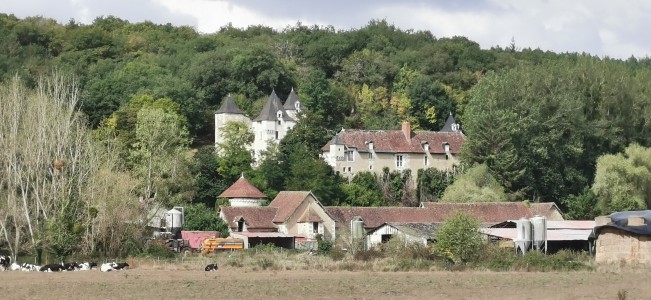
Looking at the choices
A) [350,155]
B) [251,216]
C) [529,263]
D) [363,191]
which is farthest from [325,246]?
[350,155]

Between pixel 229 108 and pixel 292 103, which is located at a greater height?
pixel 292 103

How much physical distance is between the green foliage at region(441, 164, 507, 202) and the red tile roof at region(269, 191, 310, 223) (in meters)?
10.1

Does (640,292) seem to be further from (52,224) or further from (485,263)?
(52,224)

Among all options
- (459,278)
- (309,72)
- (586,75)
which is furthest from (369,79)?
(459,278)

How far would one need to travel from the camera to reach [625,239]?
53.6 m

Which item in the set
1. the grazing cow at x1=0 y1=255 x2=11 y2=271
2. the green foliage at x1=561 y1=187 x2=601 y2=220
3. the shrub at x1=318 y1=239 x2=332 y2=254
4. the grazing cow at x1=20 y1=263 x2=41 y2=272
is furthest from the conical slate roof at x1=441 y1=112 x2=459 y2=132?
the grazing cow at x1=20 y1=263 x2=41 y2=272

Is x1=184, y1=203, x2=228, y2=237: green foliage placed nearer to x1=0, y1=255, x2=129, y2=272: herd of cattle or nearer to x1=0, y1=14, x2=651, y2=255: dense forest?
x1=0, y1=14, x2=651, y2=255: dense forest

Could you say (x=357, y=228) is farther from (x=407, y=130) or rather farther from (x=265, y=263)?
(x=407, y=130)

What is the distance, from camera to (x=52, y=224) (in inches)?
2147

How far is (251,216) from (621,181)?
24190 millimetres

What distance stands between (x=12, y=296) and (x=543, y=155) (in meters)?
50.8

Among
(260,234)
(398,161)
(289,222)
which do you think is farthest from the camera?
(398,161)

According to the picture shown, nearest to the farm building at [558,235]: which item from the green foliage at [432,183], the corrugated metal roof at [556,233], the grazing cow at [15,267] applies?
the corrugated metal roof at [556,233]

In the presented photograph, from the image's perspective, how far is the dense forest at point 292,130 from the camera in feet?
190
